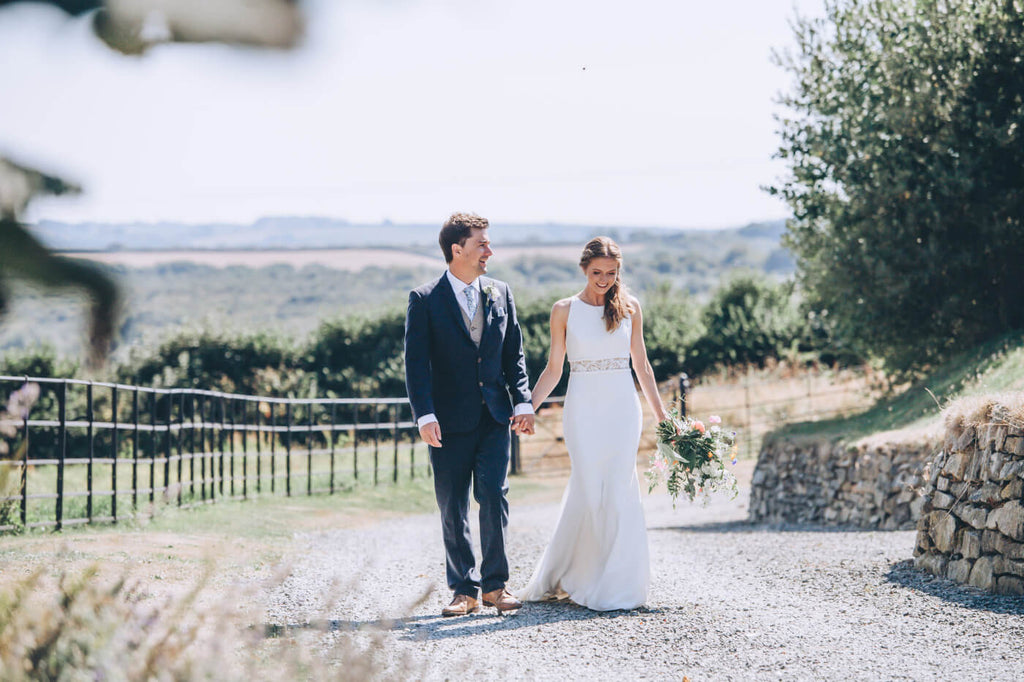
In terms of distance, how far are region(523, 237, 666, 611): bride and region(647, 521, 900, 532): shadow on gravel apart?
6493 mm

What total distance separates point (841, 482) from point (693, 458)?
6994mm

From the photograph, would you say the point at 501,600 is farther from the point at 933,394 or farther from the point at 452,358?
the point at 933,394

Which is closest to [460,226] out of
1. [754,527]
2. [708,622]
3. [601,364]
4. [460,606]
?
[601,364]

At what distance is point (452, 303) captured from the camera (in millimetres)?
5766

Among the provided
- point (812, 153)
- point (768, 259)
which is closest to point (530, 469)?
point (812, 153)

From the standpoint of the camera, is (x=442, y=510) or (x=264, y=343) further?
(x=264, y=343)

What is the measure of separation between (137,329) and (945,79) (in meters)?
14.5

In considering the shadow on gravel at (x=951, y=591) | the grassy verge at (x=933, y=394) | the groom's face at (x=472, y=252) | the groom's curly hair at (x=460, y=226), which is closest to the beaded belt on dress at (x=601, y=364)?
the groom's face at (x=472, y=252)

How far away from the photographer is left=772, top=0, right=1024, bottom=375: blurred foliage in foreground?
13.8m

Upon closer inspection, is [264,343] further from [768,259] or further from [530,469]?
[768,259]

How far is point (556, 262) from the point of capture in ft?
349

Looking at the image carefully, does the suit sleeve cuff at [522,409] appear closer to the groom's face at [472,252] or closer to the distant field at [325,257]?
the groom's face at [472,252]

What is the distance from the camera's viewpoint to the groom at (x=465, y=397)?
5.72 m

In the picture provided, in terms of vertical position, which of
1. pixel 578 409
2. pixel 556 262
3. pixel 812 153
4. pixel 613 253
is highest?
pixel 556 262
